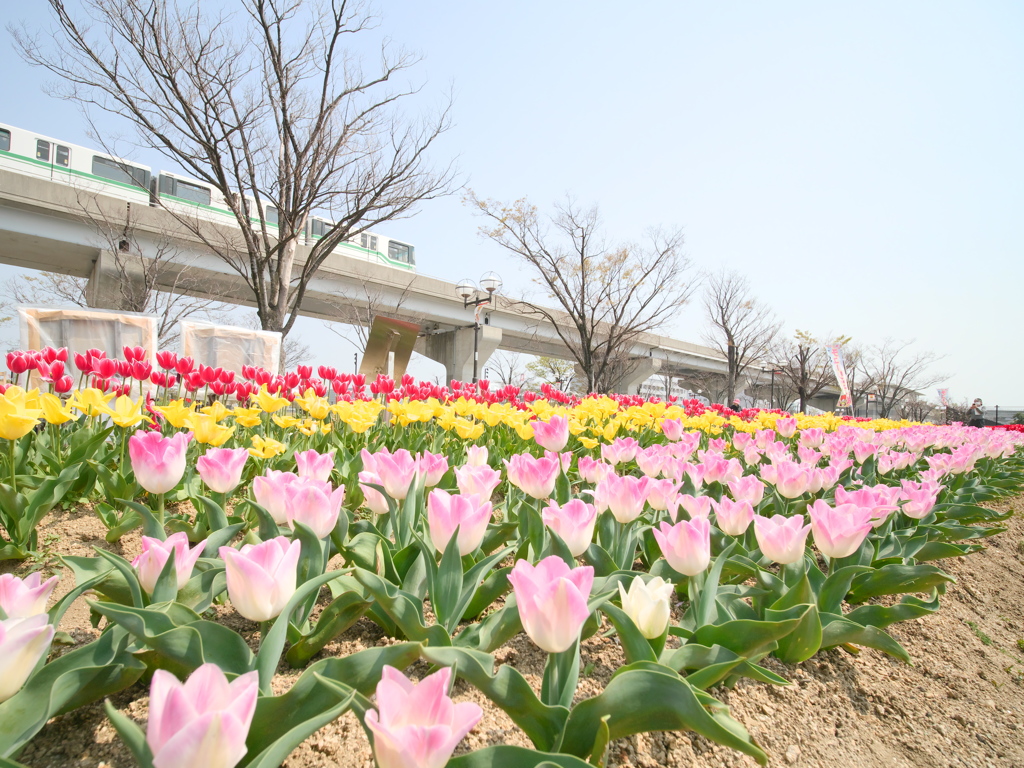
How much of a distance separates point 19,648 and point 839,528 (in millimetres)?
1621

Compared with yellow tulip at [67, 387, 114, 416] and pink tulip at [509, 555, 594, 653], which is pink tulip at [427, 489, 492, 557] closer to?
pink tulip at [509, 555, 594, 653]

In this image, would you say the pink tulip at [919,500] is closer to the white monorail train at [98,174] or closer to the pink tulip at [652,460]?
the pink tulip at [652,460]

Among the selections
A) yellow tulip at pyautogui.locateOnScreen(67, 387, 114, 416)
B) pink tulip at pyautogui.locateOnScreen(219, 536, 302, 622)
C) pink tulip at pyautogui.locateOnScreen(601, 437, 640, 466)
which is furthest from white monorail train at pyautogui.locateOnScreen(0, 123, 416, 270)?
pink tulip at pyautogui.locateOnScreen(219, 536, 302, 622)

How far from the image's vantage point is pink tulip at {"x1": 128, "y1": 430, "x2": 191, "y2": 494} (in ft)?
4.49

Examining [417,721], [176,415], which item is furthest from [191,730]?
[176,415]

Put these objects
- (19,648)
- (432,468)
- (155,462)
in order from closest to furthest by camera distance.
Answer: (19,648)
(155,462)
(432,468)

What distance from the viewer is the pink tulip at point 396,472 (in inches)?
57.7

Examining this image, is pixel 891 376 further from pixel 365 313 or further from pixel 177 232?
pixel 177 232

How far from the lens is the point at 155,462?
138cm

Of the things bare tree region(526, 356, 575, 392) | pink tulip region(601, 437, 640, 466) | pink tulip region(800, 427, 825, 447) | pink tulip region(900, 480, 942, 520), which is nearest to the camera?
pink tulip region(900, 480, 942, 520)

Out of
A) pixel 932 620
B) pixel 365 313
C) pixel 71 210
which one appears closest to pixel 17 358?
pixel 932 620

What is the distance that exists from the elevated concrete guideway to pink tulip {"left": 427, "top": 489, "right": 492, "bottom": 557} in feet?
47.2

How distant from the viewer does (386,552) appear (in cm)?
135

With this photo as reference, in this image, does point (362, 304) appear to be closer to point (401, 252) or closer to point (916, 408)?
point (401, 252)
